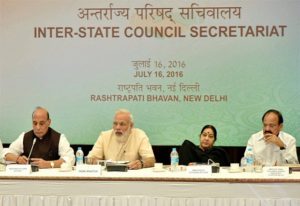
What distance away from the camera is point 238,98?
6746 mm

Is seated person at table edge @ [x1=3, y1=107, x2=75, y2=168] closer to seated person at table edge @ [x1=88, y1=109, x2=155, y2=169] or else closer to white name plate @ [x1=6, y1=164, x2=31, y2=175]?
seated person at table edge @ [x1=88, y1=109, x2=155, y2=169]

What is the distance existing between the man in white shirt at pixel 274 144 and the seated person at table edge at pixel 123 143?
3.47ft

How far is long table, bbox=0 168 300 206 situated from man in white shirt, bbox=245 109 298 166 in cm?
115

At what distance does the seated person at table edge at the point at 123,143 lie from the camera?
583 cm

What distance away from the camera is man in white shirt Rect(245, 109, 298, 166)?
18.6ft

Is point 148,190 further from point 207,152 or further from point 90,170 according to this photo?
point 207,152

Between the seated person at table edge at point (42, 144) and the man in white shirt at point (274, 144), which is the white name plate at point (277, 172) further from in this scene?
the seated person at table edge at point (42, 144)

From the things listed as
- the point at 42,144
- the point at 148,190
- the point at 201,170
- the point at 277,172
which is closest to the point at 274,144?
the point at 277,172

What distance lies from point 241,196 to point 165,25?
2.92m

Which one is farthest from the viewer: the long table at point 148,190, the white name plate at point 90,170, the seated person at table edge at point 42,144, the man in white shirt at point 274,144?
the seated person at table edge at point 42,144

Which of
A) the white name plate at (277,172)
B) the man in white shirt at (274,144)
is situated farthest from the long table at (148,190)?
the man in white shirt at (274,144)

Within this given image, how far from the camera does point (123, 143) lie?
601 cm

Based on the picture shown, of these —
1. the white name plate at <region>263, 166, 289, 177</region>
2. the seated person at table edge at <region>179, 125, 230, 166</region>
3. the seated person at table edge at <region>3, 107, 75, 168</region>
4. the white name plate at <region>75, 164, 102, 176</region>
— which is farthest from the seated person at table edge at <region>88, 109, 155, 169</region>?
the white name plate at <region>263, 166, 289, 177</region>

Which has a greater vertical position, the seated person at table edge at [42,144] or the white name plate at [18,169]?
the seated person at table edge at [42,144]
